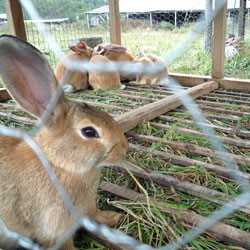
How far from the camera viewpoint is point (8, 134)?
900 millimetres

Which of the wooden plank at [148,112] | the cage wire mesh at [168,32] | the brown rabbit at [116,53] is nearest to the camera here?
the wooden plank at [148,112]

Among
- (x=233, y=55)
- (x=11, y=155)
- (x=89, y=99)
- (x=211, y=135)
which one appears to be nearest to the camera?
(x=11, y=155)

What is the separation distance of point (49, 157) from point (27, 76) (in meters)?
0.19

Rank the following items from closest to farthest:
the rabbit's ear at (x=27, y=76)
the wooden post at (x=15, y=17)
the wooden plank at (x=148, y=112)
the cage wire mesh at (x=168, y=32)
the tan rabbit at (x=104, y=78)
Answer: the rabbit's ear at (x=27, y=76), the wooden plank at (x=148, y=112), the wooden post at (x=15, y=17), the tan rabbit at (x=104, y=78), the cage wire mesh at (x=168, y=32)

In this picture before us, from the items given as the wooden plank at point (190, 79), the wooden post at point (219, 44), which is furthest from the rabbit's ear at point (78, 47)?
the wooden post at point (219, 44)

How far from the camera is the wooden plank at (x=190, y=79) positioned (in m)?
2.25

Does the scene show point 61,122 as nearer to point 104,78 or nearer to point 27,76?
point 27,76

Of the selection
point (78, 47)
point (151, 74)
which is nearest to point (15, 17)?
A: point (78, 47)

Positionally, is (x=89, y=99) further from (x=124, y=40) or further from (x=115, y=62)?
(x=124, y=40)

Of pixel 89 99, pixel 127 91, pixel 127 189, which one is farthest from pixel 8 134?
pixel 127 91

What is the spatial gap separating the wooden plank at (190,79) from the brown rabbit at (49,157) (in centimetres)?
150

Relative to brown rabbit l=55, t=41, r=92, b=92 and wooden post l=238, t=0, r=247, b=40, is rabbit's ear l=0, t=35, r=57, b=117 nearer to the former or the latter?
brown rabbit l=55, t=41, r=92, b=92

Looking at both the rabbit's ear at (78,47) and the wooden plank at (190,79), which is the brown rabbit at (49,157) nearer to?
the wooden plank at (190,79)

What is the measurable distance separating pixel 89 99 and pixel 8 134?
1.27 m
